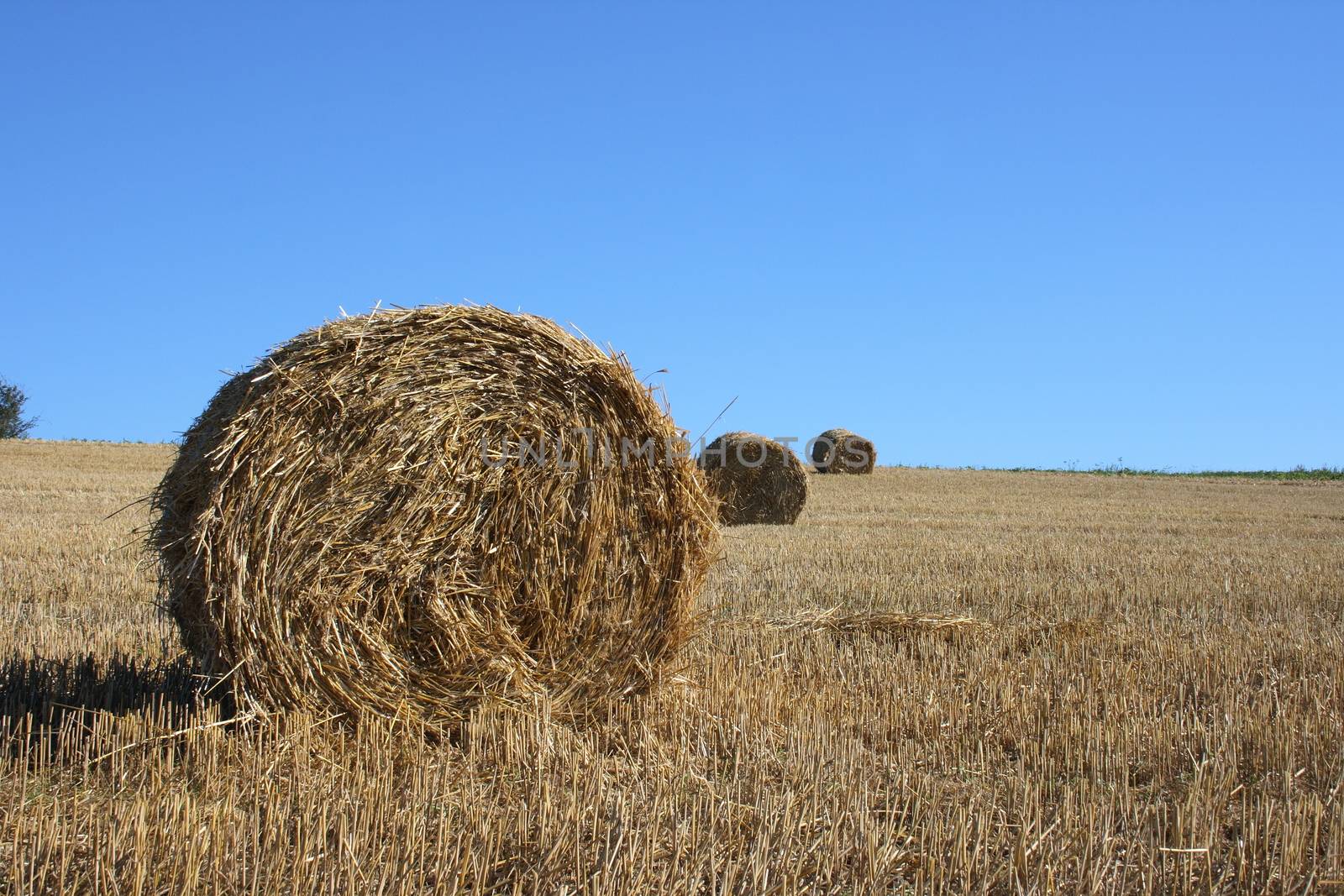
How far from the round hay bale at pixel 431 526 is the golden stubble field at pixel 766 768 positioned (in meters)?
0.25

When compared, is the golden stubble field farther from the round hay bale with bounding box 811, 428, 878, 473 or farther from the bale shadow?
the round hay bale with bounding box 811, 428, 878, 473

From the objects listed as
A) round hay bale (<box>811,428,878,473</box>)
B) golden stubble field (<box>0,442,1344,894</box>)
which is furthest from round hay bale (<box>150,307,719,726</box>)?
round hay bale (<box>811,428,878,473</box>)

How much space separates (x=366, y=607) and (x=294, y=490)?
54 centimetres

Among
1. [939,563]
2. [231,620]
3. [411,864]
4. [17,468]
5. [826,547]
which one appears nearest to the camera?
[411,864]

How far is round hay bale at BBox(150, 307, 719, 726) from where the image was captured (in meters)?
4.20

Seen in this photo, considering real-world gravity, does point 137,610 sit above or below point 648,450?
below

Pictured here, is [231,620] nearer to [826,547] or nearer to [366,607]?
[366,607]

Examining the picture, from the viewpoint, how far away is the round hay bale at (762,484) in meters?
15.5

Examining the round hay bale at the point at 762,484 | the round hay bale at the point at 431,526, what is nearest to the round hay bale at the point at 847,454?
the round hay bale at the point at 762,484

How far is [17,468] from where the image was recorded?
856 inches

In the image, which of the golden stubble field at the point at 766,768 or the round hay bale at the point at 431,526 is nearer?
the golden stubble field at the point at 766,768

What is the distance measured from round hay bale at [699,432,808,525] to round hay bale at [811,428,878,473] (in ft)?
34.3

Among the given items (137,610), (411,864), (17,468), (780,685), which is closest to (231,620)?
(411,864)

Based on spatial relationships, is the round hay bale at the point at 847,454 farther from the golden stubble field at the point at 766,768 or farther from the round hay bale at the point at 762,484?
the golden stubble field at the point at 766,768
